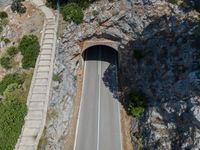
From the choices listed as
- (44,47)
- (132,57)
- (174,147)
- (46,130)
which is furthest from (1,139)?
(132,57)

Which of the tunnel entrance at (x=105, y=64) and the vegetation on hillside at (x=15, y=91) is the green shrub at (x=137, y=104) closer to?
the tunnel entrance at (x=105, y=64)

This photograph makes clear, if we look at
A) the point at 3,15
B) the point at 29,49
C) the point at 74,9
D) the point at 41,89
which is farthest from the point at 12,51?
the point at 74,9

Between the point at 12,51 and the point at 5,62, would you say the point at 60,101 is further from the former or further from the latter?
the point at 12,51

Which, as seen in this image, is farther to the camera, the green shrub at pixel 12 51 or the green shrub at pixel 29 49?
the green shrub at pixel 12 51

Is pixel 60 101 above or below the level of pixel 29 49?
below

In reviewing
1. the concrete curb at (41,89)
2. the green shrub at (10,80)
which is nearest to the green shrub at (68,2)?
the concrete curb at (41,89)

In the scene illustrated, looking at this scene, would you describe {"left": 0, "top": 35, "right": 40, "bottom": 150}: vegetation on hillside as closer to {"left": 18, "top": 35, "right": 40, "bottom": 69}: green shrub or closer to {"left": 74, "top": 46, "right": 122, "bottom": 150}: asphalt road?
{"left": 18, "top": 35, "right": 40, "bottom": 69}: green shrub

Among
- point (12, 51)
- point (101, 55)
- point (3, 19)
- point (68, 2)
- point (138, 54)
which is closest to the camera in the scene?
point (12, 51)

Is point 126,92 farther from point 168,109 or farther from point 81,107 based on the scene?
point 168,109
